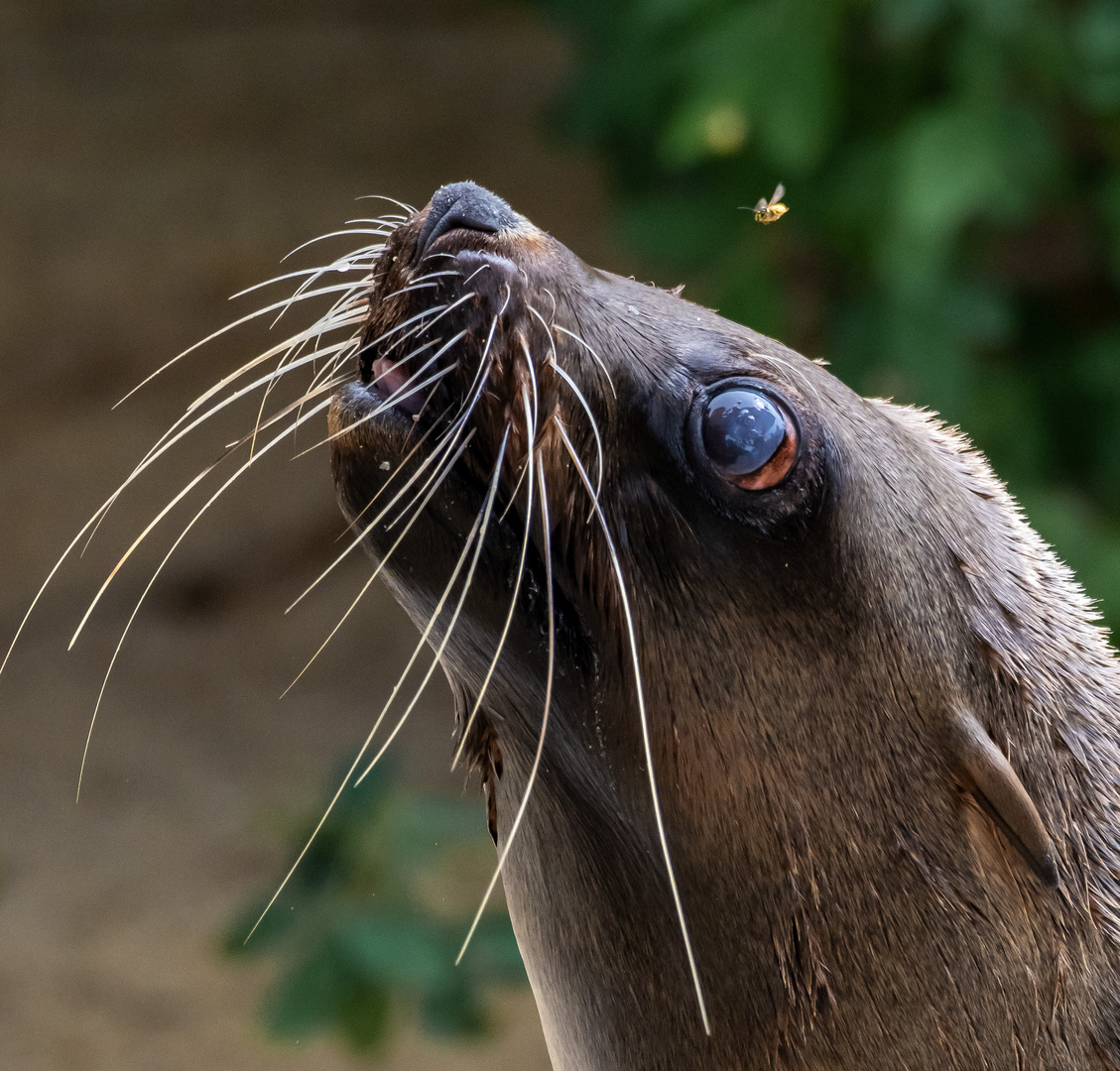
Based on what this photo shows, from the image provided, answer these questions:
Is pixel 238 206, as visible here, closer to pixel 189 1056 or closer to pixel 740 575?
pixel 189 1056

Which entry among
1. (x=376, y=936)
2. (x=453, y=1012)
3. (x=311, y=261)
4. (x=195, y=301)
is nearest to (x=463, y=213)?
(x=376, y=936)

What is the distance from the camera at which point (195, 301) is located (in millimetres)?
6656

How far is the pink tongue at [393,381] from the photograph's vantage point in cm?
123

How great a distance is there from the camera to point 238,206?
261 inches

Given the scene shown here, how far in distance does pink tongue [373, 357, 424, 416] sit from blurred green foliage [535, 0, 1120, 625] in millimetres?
2498

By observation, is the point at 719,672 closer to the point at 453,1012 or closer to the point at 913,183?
the point at 453,1012

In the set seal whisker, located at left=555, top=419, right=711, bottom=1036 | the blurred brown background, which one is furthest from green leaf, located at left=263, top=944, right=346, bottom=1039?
the blurred brown background

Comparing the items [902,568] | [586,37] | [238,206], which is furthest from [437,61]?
[902,568]

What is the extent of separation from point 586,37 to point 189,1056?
365cm

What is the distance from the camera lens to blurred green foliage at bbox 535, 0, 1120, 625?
11.7ft

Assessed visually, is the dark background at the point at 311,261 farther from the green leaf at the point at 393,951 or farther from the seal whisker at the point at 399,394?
the seal whisker at the point at 399,394

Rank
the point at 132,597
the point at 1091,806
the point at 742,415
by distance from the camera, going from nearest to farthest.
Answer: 1. the point at 742,415
2. the point at 1091,806
3. the point at 132,597

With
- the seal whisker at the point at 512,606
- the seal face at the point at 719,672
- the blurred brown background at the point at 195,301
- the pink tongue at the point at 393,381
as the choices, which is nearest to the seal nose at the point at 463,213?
the seal face at the point at 719,672

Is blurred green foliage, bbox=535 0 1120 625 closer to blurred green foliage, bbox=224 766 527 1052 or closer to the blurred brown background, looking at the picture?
blurred green foliage, bbox=224 766 527 1052
